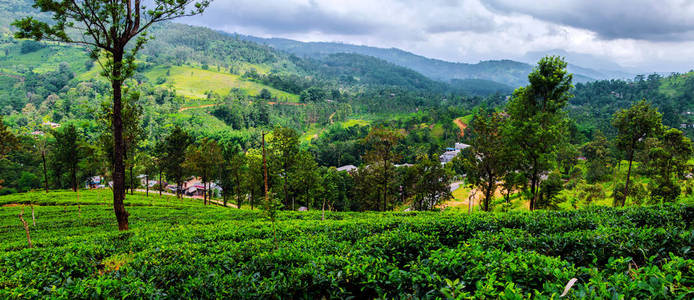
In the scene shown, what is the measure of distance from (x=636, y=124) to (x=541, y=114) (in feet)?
26.1

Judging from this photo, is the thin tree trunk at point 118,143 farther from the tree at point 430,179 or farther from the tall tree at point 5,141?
the tall tree at point 5,141

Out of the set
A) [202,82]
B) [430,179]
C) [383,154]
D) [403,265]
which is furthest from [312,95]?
[403,265]

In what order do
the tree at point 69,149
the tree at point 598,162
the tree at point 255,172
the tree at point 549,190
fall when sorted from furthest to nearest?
the tree at point 598,162 < the tree at point 69,149 < the tree at point 255,172 < the tree at point 549,190

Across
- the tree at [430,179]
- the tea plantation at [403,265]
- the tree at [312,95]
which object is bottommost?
the tree at [430,179]

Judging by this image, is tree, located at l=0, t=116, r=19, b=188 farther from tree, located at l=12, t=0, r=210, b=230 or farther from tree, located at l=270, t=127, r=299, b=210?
tree, located at l=12, t=0, r=210, b=230

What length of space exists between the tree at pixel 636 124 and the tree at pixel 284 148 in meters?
23.7

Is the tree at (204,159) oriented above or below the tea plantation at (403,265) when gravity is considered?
below

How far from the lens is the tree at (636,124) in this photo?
17.8m

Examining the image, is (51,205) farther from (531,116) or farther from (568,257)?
(531,116)

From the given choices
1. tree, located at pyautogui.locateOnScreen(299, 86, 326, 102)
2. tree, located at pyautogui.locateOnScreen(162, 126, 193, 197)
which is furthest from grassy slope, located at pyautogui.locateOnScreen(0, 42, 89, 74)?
tree, located at pyautogui.locateOnScreen(162, 126, 193, 197)

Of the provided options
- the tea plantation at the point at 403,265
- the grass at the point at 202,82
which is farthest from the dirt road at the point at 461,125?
the tea plantation at the point at 403,265

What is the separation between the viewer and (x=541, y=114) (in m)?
15.8

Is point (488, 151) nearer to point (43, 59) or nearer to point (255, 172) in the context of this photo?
point (255, 172)

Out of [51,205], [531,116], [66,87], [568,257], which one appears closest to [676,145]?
[531,116]
